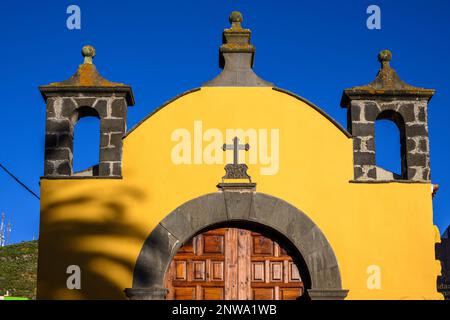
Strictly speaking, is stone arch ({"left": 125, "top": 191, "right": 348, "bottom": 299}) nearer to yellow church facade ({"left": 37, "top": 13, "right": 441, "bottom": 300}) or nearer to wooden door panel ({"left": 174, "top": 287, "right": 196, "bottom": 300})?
yellow church facade ({"left": 37, "top": 13, "right": 441, "bottom": 300})

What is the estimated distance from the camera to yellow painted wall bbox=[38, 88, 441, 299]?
862cm

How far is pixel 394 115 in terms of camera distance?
928 centimetres

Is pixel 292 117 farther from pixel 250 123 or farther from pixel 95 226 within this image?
pixel 95 226

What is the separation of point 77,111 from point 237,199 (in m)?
2.34

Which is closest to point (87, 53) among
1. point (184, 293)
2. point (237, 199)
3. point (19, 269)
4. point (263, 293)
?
point (237, 199)

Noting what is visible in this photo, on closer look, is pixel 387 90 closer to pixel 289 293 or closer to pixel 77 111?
pixel 289 293

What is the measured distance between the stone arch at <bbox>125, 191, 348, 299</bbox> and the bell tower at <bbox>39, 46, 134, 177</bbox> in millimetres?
1148

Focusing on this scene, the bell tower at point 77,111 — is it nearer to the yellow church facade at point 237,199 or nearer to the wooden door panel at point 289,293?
the yellow church facade at point 237,199

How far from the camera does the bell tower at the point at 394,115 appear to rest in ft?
29.5

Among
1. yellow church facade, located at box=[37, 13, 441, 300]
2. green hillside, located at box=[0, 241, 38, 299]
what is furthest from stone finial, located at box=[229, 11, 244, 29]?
green hillside, located at box=[0, 241, 38, 299]

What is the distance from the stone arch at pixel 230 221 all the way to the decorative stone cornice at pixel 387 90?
65.3 inches

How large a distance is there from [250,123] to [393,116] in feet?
6.07

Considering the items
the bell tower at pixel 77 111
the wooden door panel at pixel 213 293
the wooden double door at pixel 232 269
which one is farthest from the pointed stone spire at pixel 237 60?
the wooden door panel at pixel 213 293

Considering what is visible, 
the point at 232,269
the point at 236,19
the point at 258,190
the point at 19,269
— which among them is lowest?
the point at 232,269
